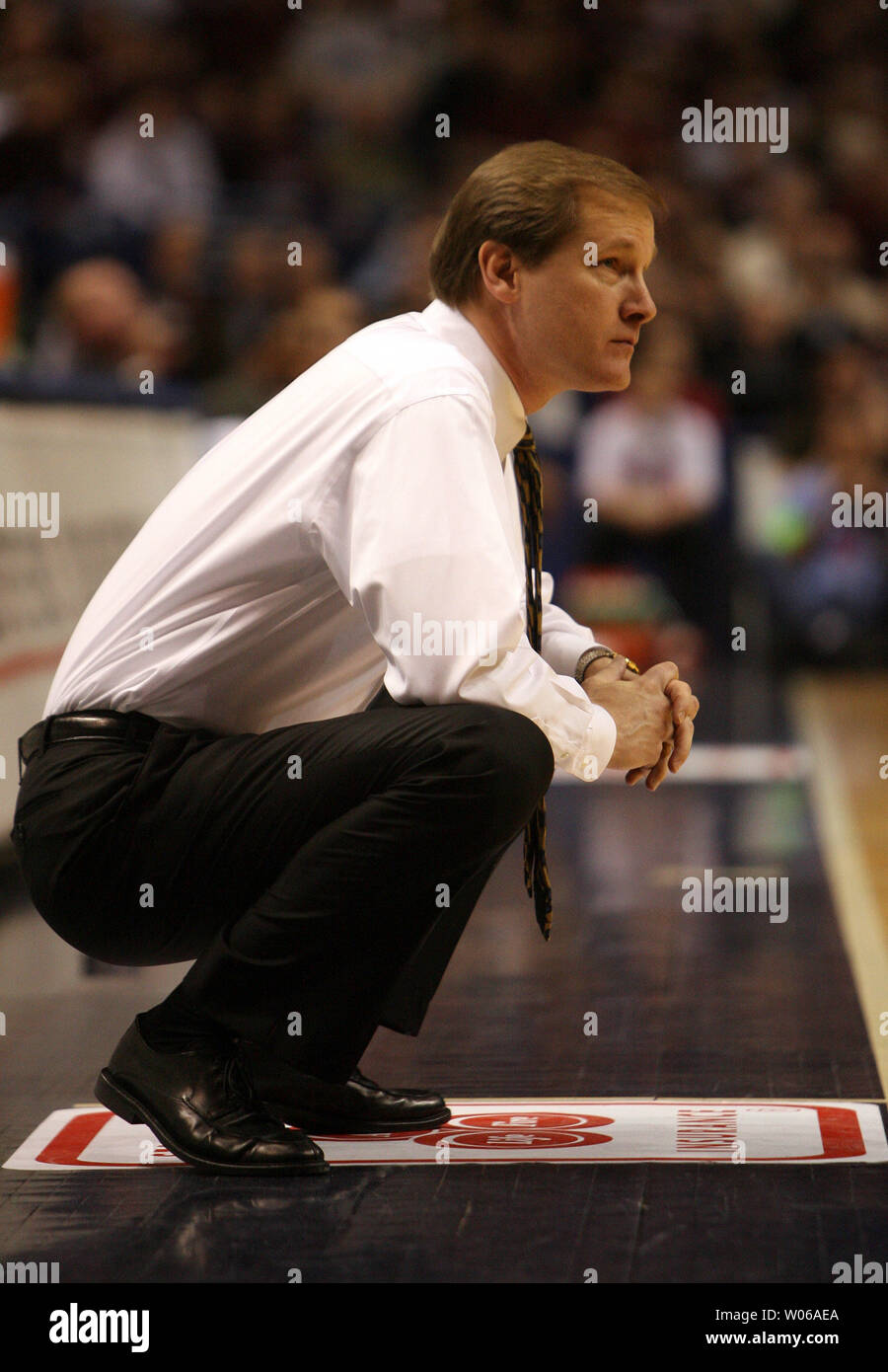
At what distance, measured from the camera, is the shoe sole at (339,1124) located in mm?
2422

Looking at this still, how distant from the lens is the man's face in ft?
7.72

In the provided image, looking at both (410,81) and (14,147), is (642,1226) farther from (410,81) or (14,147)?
(410,81)

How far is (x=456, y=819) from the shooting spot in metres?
2.13

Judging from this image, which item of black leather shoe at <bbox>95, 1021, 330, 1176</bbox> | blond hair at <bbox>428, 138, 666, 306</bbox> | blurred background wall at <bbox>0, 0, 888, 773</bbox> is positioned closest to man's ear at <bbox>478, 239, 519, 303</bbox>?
blond hair at <bbox>428, 138, 666, 306</bbox>

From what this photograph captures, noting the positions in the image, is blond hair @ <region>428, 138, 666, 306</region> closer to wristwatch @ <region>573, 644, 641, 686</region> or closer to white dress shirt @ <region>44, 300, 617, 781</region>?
white dress shirt @ <region>44, 300, 617, 781</region>

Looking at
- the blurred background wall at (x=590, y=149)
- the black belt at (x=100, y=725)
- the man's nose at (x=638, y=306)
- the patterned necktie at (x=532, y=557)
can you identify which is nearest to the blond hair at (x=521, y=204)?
the man's nose at (x=638, y=306)

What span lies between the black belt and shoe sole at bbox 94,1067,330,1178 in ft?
1.40

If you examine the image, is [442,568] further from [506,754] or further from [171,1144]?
[171,1144]

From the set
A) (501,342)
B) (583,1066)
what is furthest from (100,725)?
(583,1066)

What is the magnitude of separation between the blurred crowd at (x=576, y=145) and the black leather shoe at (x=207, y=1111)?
413 centimetres

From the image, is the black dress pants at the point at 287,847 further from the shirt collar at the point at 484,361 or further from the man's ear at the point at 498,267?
the man's ear at the point at 498,267

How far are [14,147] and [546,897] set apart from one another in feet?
25.4
